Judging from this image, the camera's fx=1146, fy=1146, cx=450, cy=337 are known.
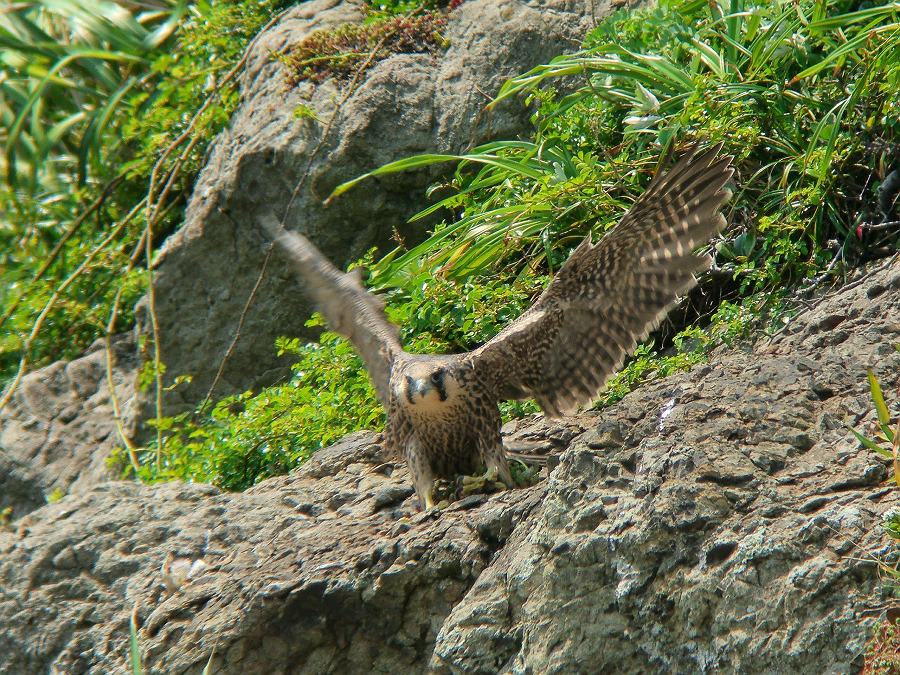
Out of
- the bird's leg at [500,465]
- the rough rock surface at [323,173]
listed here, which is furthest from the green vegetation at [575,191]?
the bird's leg at [500,465]

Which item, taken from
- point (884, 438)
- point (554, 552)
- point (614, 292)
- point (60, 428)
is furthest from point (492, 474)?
point (60, 428)

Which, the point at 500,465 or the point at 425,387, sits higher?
the point at 425,387

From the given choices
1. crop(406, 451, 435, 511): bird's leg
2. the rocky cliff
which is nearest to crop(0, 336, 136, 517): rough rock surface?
the rocky cliff

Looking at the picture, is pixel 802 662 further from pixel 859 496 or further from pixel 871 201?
pixel 871 201

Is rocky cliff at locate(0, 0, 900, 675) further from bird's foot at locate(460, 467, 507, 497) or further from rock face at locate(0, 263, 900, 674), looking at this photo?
bird's foot at locate(460, 467, 507, 497)

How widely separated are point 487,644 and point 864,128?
2.97m

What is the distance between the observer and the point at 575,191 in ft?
17.7

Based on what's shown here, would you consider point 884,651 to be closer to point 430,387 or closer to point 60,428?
point 430,387

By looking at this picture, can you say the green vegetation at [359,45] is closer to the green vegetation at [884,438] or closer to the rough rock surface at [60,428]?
the rough rock surface at [60,428]

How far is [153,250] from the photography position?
7723mm

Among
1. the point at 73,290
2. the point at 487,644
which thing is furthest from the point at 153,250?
the point at 487,644

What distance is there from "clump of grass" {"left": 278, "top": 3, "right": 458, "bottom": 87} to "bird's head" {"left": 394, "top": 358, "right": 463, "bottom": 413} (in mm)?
3188

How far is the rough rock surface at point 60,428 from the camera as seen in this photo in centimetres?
668

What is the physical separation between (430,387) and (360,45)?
A: 3511 millimetres
